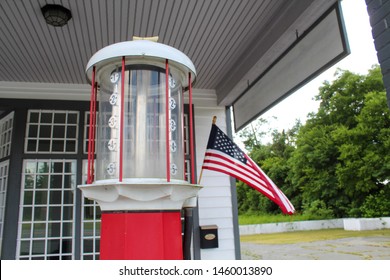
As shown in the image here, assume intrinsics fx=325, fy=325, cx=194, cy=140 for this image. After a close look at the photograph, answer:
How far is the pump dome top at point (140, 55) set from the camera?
185cm

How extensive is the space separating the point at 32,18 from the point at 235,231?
3.83m

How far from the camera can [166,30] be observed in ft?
11.4

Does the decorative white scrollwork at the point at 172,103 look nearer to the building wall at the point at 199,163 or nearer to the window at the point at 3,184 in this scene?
the building wall at the point at 199,163

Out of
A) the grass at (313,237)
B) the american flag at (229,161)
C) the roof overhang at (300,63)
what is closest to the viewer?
the roof overhang at (300,63)

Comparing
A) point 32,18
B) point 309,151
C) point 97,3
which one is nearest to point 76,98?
point 32,18

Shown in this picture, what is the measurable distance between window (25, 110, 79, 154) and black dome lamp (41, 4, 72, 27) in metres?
1.98

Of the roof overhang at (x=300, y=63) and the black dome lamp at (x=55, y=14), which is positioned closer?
the roof overhang at (x=300, y=63)

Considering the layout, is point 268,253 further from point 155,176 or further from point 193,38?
point 155,176

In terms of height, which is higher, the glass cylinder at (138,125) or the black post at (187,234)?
the glass cylinder at (138,125)

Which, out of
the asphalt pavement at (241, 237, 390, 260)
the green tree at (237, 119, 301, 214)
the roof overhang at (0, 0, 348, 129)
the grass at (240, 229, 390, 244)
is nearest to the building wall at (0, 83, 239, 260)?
→ the roof overhang at (0, 0, 348, 129)

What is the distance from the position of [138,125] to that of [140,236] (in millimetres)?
610

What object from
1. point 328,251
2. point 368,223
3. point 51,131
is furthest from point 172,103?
point 368,223

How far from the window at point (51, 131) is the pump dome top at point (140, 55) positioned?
10.0 ft

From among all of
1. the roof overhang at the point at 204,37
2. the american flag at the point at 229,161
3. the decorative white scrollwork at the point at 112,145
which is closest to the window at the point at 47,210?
the roof overhang at the point at 204,37
